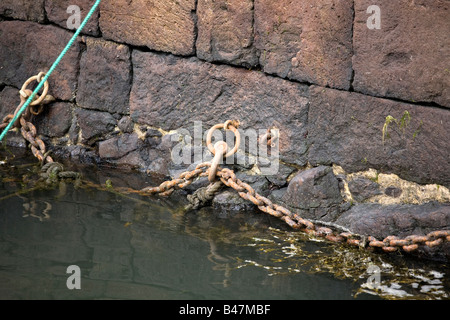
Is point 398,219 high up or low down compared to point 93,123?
down

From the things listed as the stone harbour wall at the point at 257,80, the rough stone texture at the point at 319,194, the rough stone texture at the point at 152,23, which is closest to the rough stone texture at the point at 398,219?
the stone harbour wall at the point at 257,80

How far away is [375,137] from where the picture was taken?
426 centimetres

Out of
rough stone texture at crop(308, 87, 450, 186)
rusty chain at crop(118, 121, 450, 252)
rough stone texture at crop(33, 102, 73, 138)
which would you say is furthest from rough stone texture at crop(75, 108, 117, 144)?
rough stone texture at crop(308, 87, 450, 186)

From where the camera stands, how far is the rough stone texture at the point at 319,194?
4.42 metres

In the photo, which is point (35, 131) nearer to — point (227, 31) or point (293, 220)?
point (227, 31)

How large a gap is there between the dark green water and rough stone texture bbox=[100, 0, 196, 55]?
4.28 feet

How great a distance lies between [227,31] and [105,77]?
4.30 feet

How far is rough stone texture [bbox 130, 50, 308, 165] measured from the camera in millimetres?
4602

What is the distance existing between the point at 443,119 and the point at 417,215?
65cm

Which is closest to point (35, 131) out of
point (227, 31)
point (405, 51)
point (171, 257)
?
point (227, 31)

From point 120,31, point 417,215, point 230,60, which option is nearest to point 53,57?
point 120,31

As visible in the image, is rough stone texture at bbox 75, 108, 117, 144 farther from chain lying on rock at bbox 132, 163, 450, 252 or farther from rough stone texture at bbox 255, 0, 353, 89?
rough stone texture at bbox 255, 0, 353, 89

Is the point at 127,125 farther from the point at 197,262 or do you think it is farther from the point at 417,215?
the point at 417,215

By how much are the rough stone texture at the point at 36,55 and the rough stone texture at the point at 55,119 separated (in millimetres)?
100
